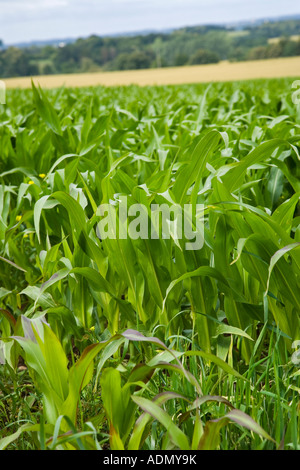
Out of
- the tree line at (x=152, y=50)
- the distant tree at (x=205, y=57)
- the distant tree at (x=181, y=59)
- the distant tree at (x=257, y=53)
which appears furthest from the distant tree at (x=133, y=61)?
the distant tree at (x=257, y=53)

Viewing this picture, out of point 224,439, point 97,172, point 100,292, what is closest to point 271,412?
point 224,439

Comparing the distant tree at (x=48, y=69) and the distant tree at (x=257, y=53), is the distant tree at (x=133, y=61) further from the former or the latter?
the distant tree at (x=257, y=53)

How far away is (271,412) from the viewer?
3.69 feet

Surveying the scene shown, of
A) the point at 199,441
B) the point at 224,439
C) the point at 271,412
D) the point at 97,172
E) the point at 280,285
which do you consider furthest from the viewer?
the point at 97,172

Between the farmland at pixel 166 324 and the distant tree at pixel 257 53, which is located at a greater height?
the distant tree at pixel 257 53

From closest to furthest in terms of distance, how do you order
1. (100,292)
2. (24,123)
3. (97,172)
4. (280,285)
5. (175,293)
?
(280,285), (175,293), (100,292), (97,172), (24,123)

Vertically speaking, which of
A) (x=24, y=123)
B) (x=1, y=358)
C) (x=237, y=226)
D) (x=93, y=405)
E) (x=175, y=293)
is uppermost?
(x=24, y=123)

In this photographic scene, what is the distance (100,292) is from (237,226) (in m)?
0.46

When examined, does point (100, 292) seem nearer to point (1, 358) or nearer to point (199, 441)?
point (1, 358)
